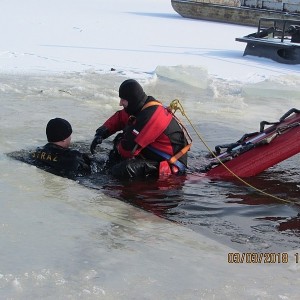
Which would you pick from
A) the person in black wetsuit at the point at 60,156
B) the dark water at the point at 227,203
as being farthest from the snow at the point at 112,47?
the dark water at the point at 227,203

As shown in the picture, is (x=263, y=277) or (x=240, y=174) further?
(x=240, y=174)

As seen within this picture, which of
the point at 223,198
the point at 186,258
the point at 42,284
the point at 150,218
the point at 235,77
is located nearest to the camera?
the point at 42,284

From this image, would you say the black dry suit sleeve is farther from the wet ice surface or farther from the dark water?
the wet ice surface

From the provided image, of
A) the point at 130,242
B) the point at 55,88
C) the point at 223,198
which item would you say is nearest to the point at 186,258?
the point at 130,242

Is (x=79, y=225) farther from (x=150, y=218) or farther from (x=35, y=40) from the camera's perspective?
(x=35, y=40)

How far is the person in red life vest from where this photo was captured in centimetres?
495

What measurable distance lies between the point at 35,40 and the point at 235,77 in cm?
573

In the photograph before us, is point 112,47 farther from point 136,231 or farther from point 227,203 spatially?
point 136,231

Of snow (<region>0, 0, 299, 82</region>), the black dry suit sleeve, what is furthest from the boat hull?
the black dry suit sleeve

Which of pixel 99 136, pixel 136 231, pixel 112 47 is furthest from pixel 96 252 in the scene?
pixel 112 47

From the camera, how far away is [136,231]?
12.1ft

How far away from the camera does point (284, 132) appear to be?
5.20 meters

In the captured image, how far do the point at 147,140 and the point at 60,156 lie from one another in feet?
2.49

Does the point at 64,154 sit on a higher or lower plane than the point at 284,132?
lower
